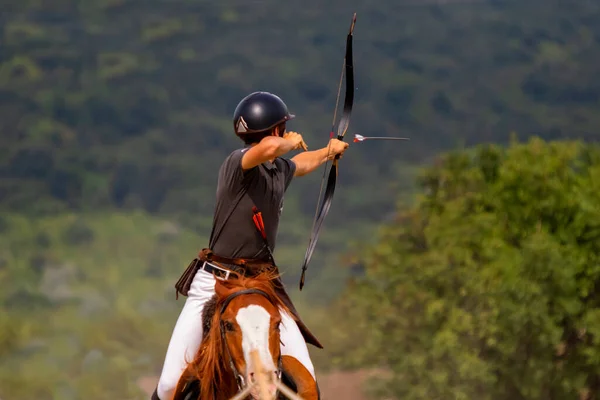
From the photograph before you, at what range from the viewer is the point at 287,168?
1114 cm

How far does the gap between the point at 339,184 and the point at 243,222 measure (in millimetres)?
107640

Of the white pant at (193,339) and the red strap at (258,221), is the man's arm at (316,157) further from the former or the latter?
the white pant at (193,339)

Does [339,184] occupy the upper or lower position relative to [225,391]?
upper

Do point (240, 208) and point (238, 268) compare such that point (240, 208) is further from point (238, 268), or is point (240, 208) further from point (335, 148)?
point (335, 148)

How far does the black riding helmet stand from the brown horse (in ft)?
3.90

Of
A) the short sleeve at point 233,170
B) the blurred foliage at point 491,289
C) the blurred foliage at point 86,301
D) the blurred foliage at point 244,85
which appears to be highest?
the blurred foliage at point 244,85

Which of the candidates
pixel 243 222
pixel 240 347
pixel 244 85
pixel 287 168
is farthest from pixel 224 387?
pixel 244 85

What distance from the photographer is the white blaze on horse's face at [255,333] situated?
30.4 ft

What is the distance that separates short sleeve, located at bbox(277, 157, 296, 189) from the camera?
36.3 ft

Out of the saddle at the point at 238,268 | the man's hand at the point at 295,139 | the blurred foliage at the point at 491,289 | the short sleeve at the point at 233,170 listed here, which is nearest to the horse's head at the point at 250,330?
the saddle at the point at 238,268

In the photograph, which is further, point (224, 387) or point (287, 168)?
point (287, 168)

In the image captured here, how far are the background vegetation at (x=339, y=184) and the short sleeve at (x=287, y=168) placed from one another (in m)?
36.4

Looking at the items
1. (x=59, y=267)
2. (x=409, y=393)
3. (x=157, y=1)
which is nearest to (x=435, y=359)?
(x=409, y=393)

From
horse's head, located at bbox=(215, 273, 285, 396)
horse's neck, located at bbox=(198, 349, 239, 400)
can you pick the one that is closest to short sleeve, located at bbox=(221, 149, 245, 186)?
horse's head, located at bbox=(215, 273, 285, 396)
